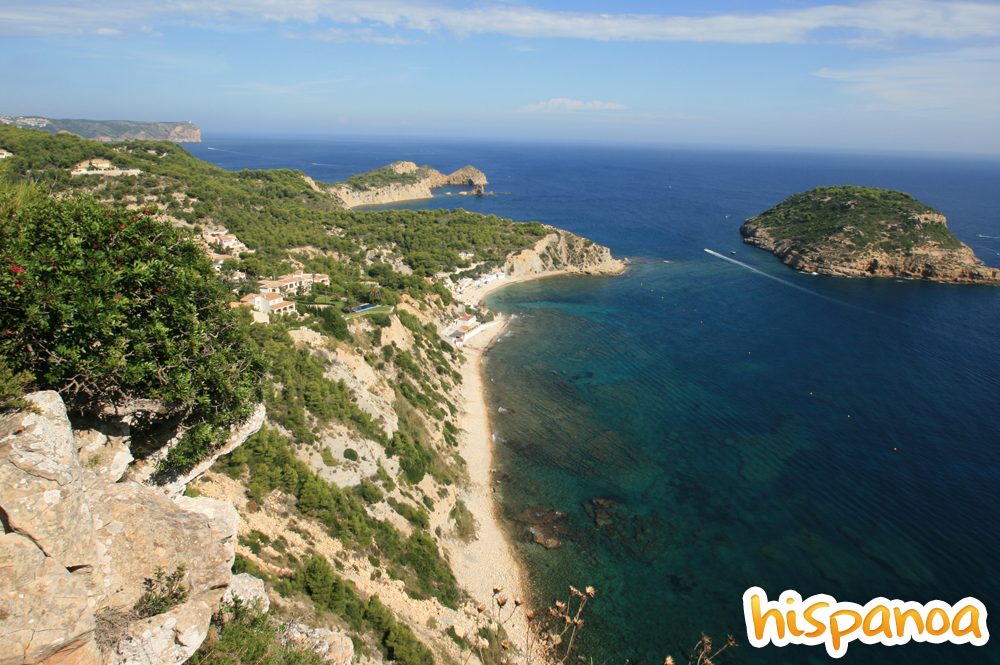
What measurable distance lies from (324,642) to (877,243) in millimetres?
107380

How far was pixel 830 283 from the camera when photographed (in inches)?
3221

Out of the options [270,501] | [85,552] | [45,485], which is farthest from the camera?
[270,501]

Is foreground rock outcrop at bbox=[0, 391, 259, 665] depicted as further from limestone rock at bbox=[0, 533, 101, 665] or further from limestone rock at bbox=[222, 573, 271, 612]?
limestone rock at bbox=[222, 573, 271, 612]

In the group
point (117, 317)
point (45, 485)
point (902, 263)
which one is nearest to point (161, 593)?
point (45, 485)

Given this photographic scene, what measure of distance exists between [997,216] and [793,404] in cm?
14885

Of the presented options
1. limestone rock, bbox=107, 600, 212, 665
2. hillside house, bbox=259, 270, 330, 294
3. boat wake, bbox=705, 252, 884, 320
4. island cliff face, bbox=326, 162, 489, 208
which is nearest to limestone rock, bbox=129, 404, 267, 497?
limestone rock, bbox=107, 600, 212, 665

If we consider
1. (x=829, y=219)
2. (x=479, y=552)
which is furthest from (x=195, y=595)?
(x=829, y=219)

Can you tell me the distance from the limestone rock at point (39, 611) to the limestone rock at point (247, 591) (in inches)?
199

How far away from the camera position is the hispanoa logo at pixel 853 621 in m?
8.17

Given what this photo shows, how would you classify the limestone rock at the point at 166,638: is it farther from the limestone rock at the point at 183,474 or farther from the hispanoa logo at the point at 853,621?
the hispanoa logo at the point at 853,621

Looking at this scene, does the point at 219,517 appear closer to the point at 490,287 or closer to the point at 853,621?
the point at 853,621

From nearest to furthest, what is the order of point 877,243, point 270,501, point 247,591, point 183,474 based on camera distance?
1. point 183,474
2. point 247,591
3. point 270,501
4. point 877,243

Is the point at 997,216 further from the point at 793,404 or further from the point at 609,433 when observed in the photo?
the point at 609,433

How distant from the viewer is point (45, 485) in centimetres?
788
